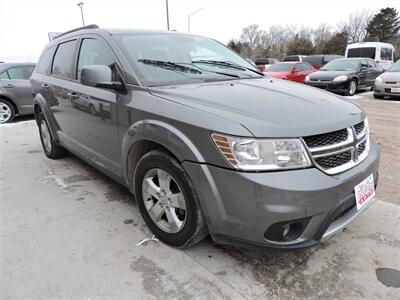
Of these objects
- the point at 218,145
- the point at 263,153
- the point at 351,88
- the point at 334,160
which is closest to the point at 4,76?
the point at 218,145

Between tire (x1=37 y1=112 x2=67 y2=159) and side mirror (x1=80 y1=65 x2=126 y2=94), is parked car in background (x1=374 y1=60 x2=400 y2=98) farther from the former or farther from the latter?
side mirror (x1=80 y1=65 x2=126 y2=94)

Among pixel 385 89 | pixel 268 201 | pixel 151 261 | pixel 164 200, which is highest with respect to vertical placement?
pixel 268 201

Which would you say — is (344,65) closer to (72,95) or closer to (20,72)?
(20,72)

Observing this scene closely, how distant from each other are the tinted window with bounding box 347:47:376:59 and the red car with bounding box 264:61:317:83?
439cm

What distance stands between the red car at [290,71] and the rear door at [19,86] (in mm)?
8671

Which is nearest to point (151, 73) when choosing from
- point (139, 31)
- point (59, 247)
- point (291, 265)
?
point (139, 31)

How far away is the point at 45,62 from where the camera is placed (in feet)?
14.5

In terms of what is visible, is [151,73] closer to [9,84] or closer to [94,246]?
[94,246]

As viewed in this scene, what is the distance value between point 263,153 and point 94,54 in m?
2.13

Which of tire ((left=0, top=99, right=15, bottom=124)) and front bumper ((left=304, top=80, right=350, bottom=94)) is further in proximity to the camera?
front bumper ((left=304, top=80, right=350, bottom=94))

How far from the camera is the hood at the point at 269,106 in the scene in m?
1.82

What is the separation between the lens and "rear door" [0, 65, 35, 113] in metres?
7.66

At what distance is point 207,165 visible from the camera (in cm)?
186

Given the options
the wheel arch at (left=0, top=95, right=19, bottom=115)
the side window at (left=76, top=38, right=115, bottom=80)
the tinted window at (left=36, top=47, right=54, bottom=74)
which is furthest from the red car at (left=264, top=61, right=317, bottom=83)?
the side window at (left=76, top=38, right=115, bottom=80)
